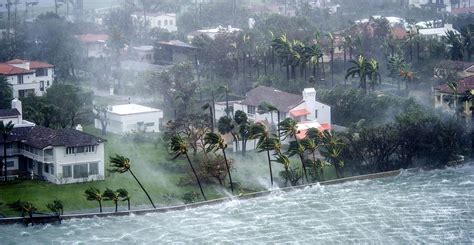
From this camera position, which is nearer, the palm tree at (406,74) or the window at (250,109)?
the window at (250,109)

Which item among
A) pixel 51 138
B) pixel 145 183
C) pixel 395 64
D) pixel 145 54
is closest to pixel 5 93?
pixel 51 138

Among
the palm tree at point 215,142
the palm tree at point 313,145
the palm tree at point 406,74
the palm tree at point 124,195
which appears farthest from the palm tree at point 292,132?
the palm tree at point 406,74

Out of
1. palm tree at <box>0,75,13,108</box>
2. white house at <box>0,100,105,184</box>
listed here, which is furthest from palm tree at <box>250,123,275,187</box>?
palm tree at <box>0,75,13,108</box>

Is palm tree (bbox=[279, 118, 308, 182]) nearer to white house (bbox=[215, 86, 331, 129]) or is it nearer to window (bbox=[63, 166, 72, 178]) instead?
white house (bbox=[215, 86, 331, 129])

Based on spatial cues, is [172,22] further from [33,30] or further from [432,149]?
[432,149]

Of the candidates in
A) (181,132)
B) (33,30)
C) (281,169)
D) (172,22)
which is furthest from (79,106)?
(172,22)

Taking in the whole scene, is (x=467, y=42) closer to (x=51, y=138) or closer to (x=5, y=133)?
(x=51, y=138)

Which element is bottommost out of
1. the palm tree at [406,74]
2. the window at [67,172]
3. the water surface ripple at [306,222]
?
the water surface ripple at [306,222]

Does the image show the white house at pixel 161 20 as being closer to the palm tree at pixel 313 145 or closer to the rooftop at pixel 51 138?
the palm tree at pixel 313 145
